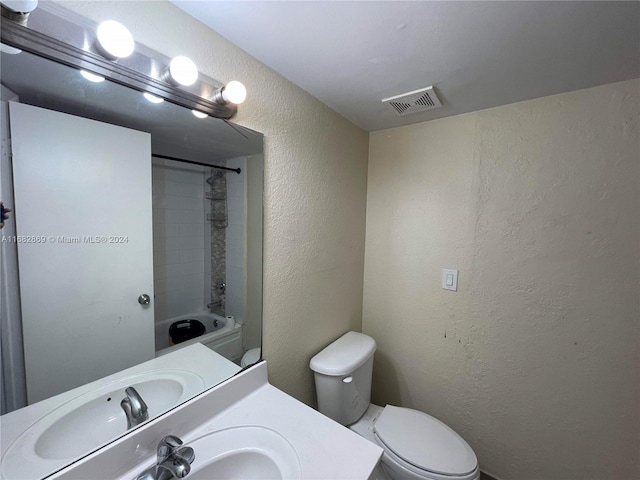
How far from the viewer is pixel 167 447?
66 centimetres

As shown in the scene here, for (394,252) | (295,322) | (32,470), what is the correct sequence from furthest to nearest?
(394,252)
(295,322)
(32,470)

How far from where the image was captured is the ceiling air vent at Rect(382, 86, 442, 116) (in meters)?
1.15

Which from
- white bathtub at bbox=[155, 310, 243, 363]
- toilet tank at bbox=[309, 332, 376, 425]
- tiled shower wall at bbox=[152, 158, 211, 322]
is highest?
tiled shower wall at bbox=[152, 158, 211, 322]

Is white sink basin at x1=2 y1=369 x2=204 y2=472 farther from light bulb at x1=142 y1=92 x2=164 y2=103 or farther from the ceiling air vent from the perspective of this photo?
the ceiling air vent

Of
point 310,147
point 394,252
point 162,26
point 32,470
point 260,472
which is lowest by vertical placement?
point 260,472

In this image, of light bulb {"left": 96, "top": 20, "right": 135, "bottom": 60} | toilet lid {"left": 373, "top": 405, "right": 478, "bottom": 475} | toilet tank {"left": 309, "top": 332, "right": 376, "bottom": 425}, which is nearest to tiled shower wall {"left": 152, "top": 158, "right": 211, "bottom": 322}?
light bulb {"left": 96, "top": 20, "right": 135, "bottom": 60}

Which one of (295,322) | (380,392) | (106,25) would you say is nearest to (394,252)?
(295,322)

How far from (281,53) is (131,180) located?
70 cm

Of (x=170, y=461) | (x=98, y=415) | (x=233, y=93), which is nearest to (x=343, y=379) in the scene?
(x=170, y=461)

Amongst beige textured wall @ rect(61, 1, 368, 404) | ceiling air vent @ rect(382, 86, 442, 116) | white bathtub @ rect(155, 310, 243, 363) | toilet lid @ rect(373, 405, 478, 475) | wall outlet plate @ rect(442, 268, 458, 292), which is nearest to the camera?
beige textured wall @ rect(61, 1, 368, 404)

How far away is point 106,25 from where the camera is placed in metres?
0.58

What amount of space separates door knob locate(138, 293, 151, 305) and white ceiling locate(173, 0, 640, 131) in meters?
0.89

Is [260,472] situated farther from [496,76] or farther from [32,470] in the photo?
[496,76]

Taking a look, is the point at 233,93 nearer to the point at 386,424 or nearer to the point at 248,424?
the point at 248,424
